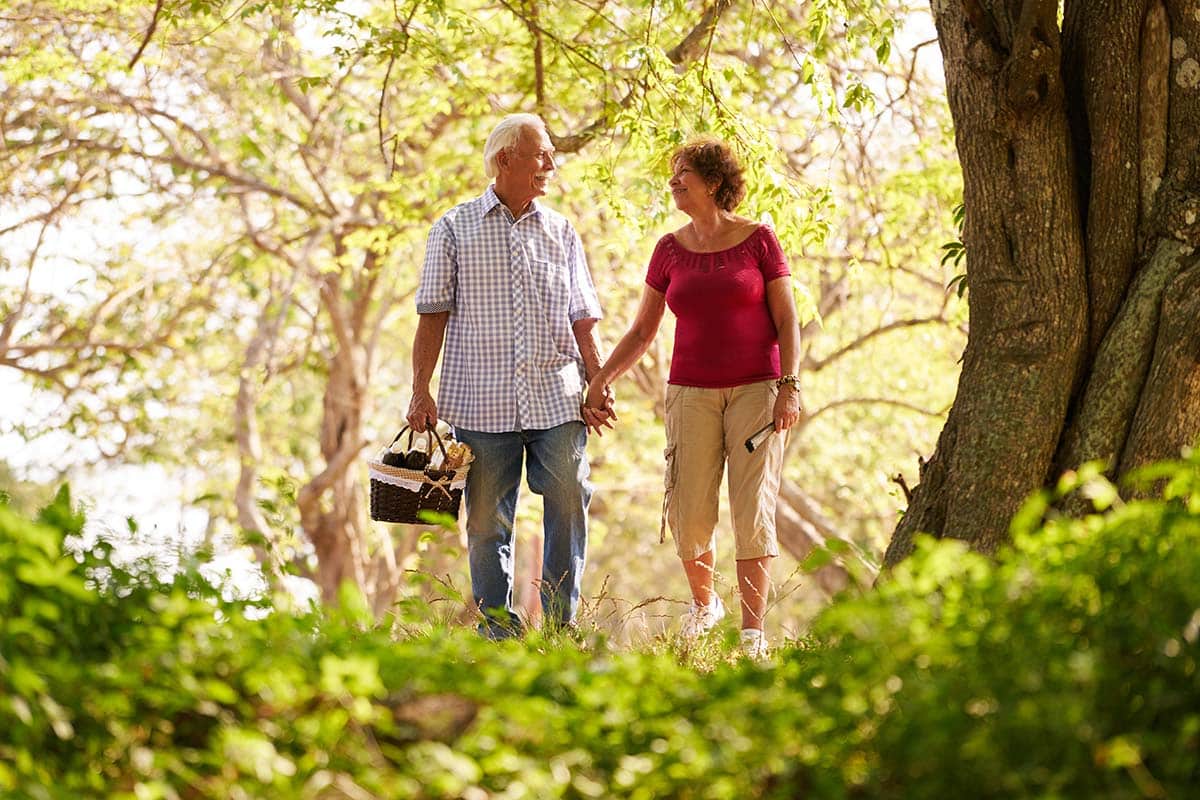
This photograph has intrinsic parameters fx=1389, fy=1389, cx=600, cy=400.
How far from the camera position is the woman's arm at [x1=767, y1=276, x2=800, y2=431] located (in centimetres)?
526

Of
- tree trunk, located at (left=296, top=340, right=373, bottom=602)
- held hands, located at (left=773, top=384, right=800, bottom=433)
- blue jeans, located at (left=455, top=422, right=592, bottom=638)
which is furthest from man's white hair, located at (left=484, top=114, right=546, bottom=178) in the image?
tree trunk, located at (left=296, top=340, right=373, bottom=602)

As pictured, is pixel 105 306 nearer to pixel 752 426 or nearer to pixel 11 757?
pixel 752 426

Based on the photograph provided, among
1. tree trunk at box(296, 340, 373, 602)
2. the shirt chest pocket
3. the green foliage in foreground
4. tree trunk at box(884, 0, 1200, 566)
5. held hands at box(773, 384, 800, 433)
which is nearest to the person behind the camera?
the green foliage in foreground

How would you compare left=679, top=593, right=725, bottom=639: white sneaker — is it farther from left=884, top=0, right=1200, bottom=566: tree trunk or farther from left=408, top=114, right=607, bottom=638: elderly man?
left=884, top=0, right=1200, bottom=566: tree trunk

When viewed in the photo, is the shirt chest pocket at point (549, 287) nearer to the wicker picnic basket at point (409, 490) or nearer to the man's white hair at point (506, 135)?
the man's white hair at point (506, 135)

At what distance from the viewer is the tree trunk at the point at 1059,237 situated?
4.53 metres

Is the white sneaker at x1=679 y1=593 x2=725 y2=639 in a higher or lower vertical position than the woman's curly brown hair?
lower

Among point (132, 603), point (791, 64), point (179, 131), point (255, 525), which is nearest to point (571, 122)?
point (791, 64)

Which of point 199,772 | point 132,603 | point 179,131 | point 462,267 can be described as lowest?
point 199,772

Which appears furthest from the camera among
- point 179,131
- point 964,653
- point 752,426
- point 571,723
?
point 179,131

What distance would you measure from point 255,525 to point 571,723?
11.1 m

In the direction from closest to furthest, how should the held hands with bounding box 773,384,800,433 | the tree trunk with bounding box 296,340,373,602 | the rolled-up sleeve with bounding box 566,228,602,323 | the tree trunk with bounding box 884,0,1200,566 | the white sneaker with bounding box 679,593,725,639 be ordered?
the tree trunk with bounding box 884,0,1200,566
the white sneaker with bounding box 679,593,725,639
the held hands with bounding box 773,384,800,433
the rolled-up sleeve with bounding box 566,228,602,323
the tree trunk with bounding box 296,340,373,602

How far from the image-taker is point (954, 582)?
2.60 metres

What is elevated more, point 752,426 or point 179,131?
point 179,131
